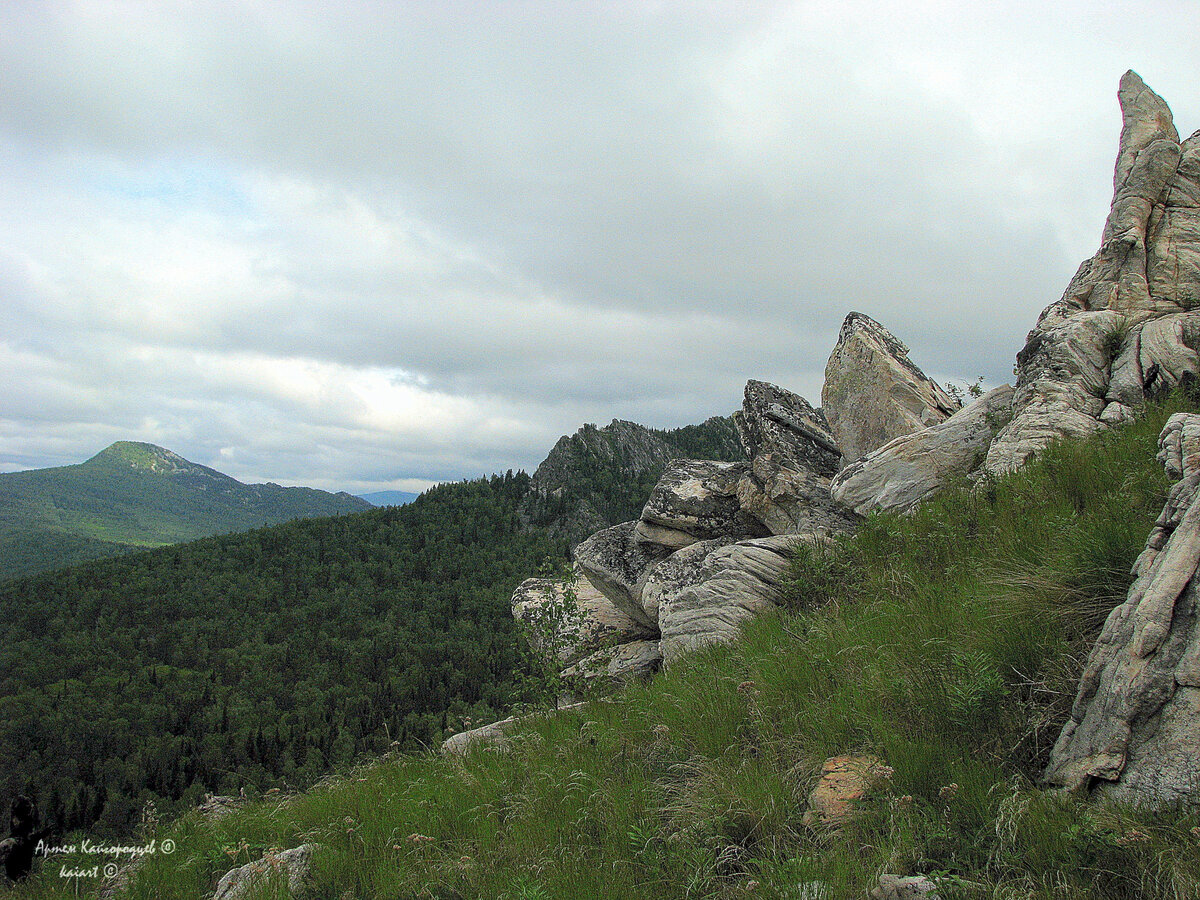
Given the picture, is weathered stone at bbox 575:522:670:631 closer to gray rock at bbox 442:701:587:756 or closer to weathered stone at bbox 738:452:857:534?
weathered stone at bbox 738:452:857:534

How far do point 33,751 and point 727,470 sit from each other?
577 feet

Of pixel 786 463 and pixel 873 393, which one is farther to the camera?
pixel 873 393

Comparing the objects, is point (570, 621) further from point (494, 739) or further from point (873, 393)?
point (873, 393)

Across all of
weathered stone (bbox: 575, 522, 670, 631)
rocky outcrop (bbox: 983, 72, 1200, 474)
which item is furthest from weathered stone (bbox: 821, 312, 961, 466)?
weathered stone (bbox: 575, 522, 670, 631)

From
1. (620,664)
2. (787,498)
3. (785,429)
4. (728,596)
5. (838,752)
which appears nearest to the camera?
(838,752)

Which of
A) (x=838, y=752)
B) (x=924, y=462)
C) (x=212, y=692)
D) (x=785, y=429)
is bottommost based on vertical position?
(x=212, y=692)


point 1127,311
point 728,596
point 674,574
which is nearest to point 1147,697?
point 728,596

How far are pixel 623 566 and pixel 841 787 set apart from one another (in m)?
11.7

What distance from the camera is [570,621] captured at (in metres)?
14.7

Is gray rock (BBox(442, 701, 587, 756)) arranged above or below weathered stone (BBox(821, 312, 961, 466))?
below

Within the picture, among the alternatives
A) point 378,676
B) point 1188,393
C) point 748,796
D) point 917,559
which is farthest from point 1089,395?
point 378,676

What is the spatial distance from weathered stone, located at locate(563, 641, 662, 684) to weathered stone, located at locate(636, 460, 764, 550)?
2.64 meters

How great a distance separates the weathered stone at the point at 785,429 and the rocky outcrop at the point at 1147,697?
1127cm

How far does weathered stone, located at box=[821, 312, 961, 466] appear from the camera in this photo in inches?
611
